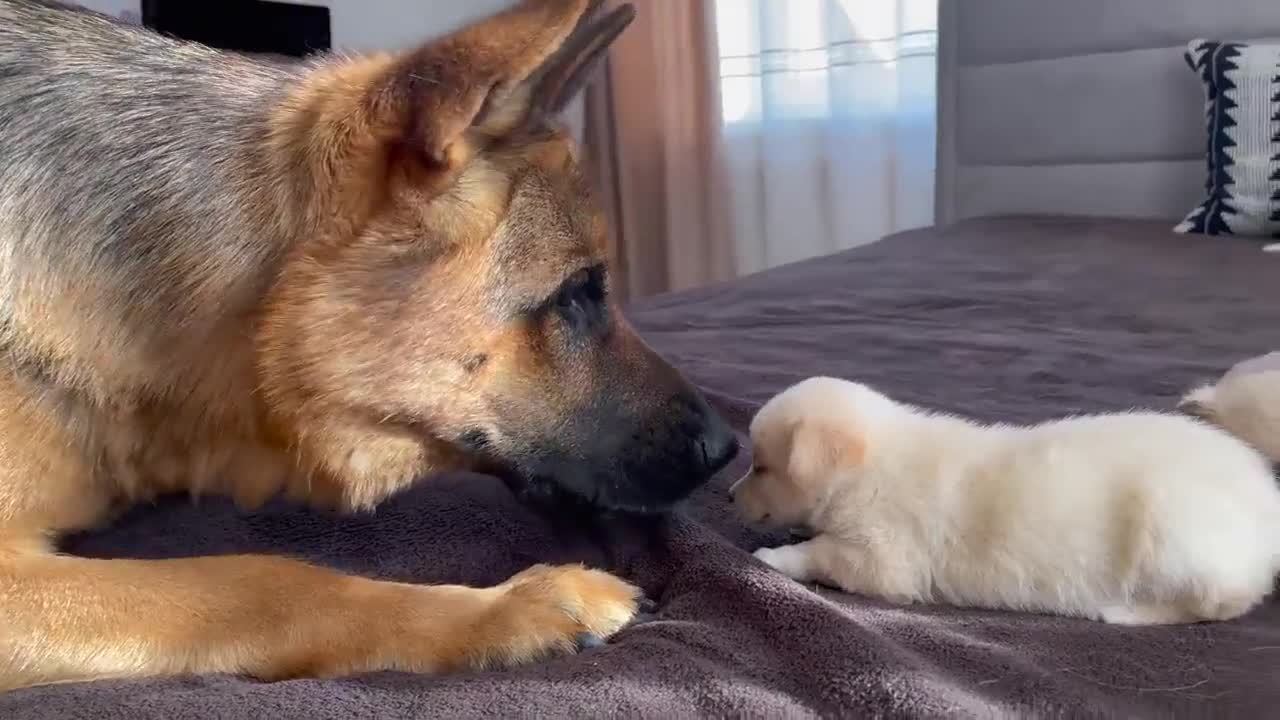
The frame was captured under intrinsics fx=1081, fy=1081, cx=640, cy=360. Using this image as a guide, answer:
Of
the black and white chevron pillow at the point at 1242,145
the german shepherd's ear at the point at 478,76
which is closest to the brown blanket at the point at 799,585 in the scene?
the german shepherd's ear at the point at 478,76

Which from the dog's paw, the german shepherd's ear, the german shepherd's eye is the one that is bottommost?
the dog's paw

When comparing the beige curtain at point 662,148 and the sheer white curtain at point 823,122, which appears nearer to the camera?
the sheer white curtain at point 823,122

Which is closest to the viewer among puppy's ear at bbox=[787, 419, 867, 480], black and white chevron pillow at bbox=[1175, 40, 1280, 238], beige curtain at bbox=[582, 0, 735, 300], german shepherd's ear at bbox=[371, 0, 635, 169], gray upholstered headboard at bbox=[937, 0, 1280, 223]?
german shepherd's ear at bbox=[371, 0, 635, 169]

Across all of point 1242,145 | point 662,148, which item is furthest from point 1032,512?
point 662,148

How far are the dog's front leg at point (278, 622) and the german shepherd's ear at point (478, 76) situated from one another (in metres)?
Result: 0.39

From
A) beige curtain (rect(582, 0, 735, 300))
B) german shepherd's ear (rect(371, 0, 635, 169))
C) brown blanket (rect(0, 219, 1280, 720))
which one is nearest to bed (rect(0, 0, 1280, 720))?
brown blanket (rect(0, 219, 1280, 720))

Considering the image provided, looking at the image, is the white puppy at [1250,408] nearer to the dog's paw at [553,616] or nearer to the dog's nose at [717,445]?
the dog's nose at [717,445]

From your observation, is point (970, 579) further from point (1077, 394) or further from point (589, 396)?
point (1077, 394)

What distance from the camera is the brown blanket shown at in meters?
0.68

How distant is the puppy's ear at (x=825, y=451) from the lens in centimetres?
103

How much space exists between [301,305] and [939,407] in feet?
2.57

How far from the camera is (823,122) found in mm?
3877

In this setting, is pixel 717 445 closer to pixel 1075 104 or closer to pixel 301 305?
pixel 301 305

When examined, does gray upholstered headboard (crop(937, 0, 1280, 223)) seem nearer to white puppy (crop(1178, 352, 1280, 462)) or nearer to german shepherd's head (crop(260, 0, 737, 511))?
white puppy (crop(1178, 352, 1280, 462))
